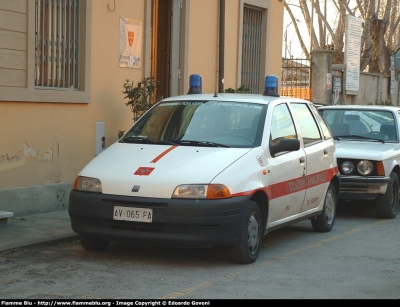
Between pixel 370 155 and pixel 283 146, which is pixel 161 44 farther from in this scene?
pixel 283 146

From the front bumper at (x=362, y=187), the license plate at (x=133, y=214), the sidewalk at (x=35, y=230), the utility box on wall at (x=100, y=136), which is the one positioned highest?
the utility box on wall at (x=100, y=136)

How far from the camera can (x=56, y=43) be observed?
1147 cm

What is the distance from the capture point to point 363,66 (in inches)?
1309

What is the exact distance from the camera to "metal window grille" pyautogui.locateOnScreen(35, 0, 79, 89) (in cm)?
1114

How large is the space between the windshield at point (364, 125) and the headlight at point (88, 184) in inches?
232

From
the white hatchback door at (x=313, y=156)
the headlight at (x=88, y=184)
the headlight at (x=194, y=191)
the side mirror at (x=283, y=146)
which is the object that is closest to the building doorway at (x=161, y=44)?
the white hatchback door at (x=313, y=156)

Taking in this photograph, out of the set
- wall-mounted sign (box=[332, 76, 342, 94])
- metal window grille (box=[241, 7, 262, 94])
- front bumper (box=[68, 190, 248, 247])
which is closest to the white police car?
front bumper (box=[68, 190, 248, 247])

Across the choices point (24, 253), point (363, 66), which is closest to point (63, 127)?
point (24, 253)

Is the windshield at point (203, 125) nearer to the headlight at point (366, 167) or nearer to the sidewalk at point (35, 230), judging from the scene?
the sidewalk at point (35, 230)

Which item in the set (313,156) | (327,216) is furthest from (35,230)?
(327,216)

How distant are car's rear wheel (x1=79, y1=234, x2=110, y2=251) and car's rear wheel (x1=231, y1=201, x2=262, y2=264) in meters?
1.44

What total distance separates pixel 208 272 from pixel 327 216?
314 centimetres

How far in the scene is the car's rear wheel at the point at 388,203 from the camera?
11.7 meters

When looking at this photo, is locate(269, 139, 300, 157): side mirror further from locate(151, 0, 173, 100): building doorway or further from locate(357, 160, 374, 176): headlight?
locate(151, 0, 173, 100): building doorway
